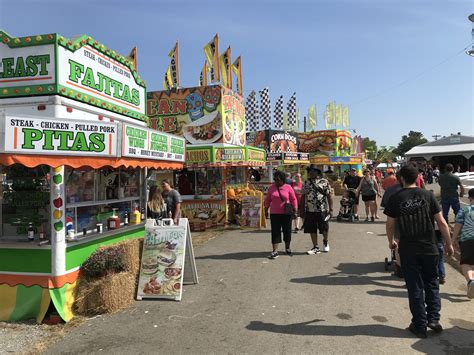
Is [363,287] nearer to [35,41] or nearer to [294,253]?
[294,253]

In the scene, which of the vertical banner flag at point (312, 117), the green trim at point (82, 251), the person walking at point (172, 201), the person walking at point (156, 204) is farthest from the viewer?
the vertical banner flag at point (312, 117)

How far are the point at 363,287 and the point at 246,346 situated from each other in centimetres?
262

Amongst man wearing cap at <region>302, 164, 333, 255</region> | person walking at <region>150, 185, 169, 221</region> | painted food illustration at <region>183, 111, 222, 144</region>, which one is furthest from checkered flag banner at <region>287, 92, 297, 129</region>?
person walking at <region>150, 185, 169, 221</region>

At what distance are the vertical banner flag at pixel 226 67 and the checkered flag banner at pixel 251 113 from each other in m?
11.7

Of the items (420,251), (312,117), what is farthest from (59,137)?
(312,117)

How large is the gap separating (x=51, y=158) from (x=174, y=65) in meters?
12.1

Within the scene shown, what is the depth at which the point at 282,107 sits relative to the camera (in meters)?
29.9

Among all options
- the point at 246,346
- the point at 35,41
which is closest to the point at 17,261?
the point at 35,41

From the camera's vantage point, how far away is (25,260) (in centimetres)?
510

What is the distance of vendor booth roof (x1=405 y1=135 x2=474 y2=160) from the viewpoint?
1464 inches

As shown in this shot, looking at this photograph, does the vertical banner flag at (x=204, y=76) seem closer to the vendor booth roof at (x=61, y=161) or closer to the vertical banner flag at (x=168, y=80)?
the vertical banner flag at (x=168, y=80)

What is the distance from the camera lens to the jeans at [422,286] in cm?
406

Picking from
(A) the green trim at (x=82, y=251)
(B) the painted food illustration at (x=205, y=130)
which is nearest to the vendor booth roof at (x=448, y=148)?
(B) the painted food illustration at (x=205, y=130)

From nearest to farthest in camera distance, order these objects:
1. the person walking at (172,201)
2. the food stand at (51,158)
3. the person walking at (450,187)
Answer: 1. the food stand at (51,158)
2. the person walking at (172,201)
3. the person walking at (450,187)
